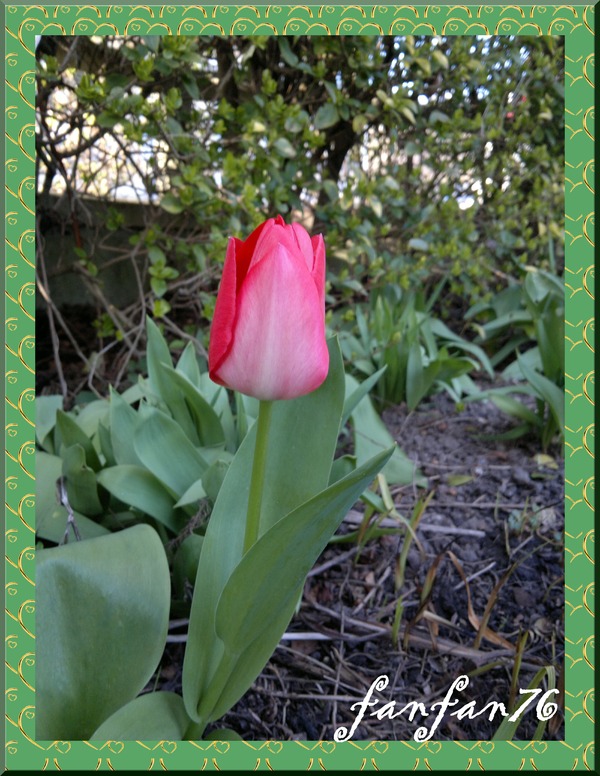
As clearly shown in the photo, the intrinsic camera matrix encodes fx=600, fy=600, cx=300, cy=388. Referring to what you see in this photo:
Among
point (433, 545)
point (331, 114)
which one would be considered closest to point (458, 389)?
point (433, 545)

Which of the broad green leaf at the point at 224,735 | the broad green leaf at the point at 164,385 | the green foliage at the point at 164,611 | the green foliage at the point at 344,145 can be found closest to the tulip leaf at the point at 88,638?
the green foliage at the point at 164,611

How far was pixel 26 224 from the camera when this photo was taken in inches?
28.0

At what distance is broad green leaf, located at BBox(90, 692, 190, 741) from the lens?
582mm


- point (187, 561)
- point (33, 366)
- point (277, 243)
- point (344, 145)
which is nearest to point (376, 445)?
point (187, 561)

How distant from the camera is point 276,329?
0.48 m

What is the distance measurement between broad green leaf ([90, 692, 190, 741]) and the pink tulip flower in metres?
0.36

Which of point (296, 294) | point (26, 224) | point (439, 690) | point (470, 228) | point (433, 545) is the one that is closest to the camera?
point (296, 294)

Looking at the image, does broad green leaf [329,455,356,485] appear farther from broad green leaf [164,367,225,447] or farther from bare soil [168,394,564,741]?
broad green leaf [164,367,225,447]

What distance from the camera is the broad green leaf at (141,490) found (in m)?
0.91

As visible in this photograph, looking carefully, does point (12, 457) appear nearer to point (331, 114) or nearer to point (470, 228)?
point (331, 114)

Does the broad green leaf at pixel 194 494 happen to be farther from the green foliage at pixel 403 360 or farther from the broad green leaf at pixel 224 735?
the green foliage at pixel 403 360

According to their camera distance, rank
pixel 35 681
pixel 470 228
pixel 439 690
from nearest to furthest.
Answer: pixel 35 681 < pixel 439 690 < pixel 470 228

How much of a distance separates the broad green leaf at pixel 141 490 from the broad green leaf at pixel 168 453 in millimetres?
33

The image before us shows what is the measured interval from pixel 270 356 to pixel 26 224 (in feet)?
1.35
